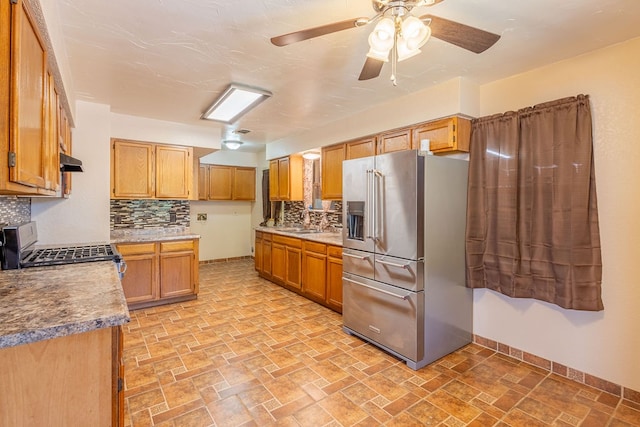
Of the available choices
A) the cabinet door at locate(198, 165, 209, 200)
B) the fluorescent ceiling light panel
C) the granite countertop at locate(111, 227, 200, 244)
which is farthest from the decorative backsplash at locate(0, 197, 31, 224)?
the cabinet door at locate(198, 165, 209, 200)

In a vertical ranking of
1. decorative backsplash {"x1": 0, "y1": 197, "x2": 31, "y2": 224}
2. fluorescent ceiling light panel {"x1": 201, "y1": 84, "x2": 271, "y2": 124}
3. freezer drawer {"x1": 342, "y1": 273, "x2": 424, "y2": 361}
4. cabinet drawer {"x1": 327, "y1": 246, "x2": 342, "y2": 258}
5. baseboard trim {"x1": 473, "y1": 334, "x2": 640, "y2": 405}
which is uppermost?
Answer: fluorescent ceiling light panel {"x1": 201, "y1": 84, "x2": 271, "y2": 124}

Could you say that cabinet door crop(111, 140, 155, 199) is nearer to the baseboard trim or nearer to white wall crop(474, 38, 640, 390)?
the baseboard trim

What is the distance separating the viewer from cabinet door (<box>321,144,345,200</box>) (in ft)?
13.4

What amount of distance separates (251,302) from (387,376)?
7.36ft

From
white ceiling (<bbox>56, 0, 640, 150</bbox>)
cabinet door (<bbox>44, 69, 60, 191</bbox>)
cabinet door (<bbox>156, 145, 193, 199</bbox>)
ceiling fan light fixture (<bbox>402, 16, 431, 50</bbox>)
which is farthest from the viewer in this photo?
cabinet door (<bbox>156, 145, 193, 199</bbox>)

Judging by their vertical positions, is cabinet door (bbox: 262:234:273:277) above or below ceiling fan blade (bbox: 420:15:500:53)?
below

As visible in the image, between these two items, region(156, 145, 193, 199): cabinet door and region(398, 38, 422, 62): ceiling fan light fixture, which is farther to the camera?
region(156, 145, 193, 199): cabinet door

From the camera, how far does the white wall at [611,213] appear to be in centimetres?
213

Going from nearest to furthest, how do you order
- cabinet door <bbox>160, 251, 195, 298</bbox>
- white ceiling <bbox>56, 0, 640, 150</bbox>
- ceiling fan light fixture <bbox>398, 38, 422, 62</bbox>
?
ceiling fan light fixture <bbox>398, 38, 422, 62</bbox>
white ceiling <bbox>56, 0, 640, 150</bbox>
cabinet door <bbox>160, 251, 195, 298</bbox>

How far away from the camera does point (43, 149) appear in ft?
5.08

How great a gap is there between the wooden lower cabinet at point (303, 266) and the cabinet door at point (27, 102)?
2.79 m

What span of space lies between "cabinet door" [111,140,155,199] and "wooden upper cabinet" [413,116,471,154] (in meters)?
3.50

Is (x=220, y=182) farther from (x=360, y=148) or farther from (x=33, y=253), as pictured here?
(x=33, y=253)

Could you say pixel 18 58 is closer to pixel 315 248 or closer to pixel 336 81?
pixel 336 81
